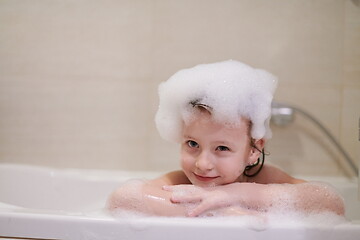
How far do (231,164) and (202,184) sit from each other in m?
0.09

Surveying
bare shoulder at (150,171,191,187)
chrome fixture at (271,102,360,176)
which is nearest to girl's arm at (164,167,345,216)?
bare shoulder at (150,171,191,187)

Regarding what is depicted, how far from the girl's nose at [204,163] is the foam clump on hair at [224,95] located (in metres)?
0.09

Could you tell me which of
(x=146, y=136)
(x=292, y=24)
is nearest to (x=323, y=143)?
(x=292, y=24)

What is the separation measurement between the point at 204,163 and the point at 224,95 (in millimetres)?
173

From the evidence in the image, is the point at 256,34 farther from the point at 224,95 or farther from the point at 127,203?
the point at 127,203

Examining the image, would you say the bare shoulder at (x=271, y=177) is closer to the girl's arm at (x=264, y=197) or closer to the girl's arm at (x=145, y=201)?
the girl's arm at (x=264, y=197)

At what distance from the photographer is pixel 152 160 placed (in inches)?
58.4

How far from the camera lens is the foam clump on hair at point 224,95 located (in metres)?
0.92

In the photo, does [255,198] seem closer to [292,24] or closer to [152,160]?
[152,160]

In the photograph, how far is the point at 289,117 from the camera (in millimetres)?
1439

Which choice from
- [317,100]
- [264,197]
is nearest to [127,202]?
[264,197]

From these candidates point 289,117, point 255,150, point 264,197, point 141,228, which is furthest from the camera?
point 289,117

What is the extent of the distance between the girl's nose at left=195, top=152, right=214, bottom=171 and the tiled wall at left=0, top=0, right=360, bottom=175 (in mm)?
588

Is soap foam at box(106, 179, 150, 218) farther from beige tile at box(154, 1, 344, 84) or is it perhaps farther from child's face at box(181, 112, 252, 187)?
beige tile at box(154, 1, 344, 84)
